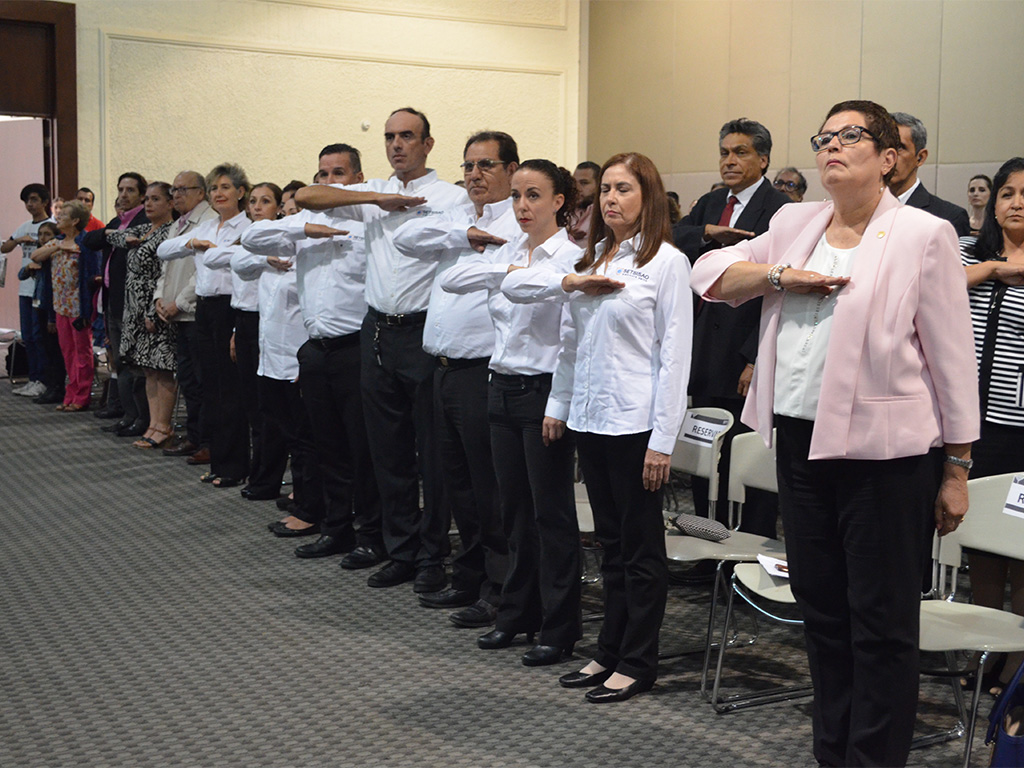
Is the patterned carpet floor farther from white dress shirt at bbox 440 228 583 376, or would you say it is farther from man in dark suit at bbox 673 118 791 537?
white dress shirt at bbox 440 228 583 376

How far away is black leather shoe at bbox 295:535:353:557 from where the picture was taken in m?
4.79

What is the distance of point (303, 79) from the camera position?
10.8m

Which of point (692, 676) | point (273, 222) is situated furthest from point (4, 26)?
point (692, 676)

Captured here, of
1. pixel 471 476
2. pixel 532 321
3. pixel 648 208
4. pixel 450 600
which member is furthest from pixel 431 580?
pixel 648 208

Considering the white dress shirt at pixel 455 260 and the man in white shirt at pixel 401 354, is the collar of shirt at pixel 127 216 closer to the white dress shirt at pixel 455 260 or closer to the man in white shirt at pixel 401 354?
the man in white shirt at pixel 401 354

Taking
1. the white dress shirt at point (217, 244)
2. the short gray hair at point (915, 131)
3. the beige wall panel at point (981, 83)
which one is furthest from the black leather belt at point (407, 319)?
the beige wall panel at point (981, 83)

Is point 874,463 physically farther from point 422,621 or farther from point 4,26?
point 4,26

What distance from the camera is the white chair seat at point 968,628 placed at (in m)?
2.55

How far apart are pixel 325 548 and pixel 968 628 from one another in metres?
2.87

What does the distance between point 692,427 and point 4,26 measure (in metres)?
8.72

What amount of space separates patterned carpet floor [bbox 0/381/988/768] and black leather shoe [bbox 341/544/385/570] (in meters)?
0.05

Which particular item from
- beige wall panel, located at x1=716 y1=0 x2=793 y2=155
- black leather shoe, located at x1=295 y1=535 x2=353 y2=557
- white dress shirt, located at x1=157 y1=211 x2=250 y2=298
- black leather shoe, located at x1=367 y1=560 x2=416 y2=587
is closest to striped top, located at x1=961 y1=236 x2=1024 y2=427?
black leather shoe, located at x1=367 y1=560 x2=416 y2=587

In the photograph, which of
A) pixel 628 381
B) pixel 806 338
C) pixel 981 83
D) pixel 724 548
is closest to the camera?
pixel 806 338

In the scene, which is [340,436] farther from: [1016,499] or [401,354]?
[1016,499]
